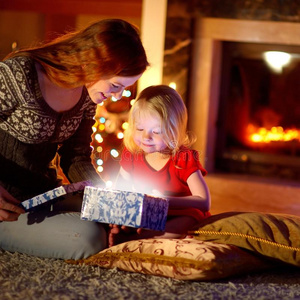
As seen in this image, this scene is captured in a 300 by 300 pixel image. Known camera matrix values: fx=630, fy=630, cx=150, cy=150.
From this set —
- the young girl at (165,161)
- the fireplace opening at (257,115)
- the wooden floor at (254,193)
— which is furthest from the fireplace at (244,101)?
the young girl at (165,161)

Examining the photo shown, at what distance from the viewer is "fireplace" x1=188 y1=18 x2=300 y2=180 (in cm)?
344

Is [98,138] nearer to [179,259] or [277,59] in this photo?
[277,59]

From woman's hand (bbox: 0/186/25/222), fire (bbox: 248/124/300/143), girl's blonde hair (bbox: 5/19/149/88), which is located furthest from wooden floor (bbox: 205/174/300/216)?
woman's hand (bbox: 0/186/25/222)

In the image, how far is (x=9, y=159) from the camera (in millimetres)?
1882

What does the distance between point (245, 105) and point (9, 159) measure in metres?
2.08

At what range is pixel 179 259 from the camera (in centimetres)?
165

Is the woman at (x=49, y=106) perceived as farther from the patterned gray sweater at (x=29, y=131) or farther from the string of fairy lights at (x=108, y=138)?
the string of fairy lights at (x=108, y=138)

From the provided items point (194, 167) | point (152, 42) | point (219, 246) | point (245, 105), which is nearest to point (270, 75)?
point (245, 105)

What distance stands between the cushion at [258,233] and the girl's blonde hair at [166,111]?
28cm

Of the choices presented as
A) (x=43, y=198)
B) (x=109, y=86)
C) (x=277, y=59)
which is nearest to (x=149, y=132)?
(x=109, y=86)

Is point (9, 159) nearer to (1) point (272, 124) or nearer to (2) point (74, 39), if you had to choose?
(2) point (74, 39)

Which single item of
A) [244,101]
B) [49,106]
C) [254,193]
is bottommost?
[254,193]

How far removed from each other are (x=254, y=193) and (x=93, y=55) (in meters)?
1.76

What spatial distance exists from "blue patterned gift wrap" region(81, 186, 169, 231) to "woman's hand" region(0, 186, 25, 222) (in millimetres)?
183
